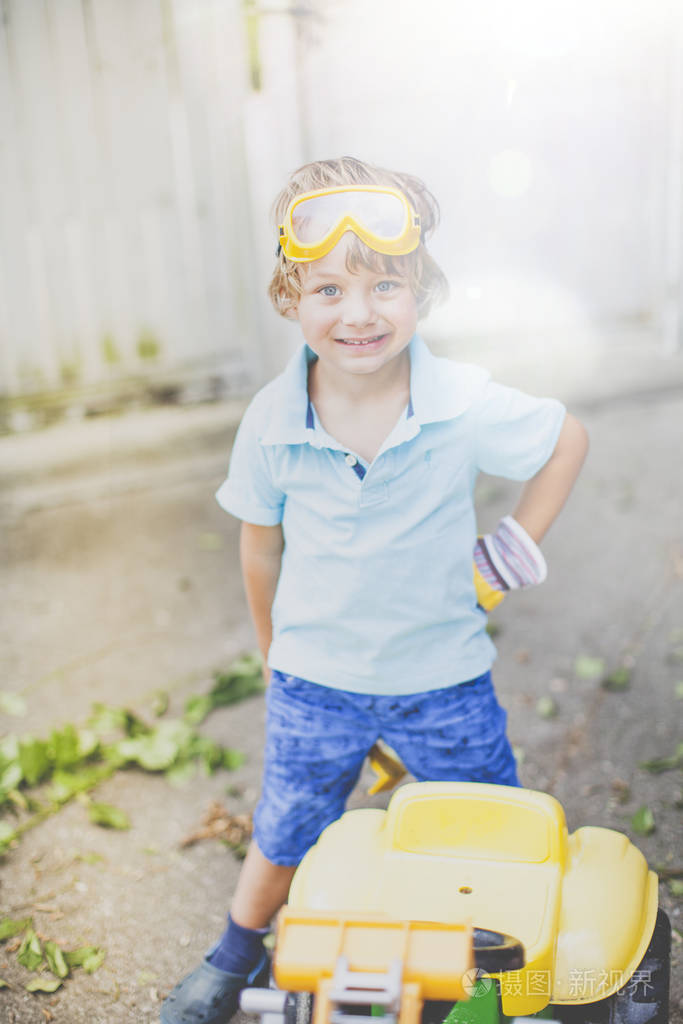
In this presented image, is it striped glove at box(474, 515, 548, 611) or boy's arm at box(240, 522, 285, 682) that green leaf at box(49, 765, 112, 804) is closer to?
boy's arm at box(240, 522, 285, 682)

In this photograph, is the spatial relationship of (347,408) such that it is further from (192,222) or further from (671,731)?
(192,222)

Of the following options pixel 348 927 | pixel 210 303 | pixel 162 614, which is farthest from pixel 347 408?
pixel 210 303

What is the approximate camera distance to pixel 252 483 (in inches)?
71.7

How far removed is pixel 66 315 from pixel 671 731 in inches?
116

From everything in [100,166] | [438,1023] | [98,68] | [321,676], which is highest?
[98,68]

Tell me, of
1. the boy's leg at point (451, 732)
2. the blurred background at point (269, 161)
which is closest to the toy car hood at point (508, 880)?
the boy's leg at point (451, 732)

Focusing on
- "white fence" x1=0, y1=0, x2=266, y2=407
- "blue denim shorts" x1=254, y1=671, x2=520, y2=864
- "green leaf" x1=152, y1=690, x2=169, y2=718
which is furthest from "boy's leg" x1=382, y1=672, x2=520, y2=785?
"white fence" x1=0, y1=0, x2=266, y2=407

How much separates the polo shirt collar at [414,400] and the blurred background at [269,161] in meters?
1.85

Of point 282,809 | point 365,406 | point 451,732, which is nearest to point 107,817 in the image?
point 282,809

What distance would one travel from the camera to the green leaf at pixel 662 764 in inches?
102

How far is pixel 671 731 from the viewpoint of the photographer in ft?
9.07

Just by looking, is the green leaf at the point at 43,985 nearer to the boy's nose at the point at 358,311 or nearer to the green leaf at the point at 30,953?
the green leaf at the point at 30,953

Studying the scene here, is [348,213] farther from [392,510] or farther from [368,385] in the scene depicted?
[392,510]

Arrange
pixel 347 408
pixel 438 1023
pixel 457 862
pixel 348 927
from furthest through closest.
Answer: pixel 347 408 < pixel 457 862 < pixel 438 1023 < pixel 348 927
